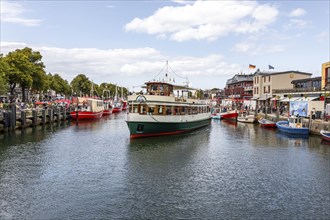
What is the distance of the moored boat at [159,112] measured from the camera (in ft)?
122

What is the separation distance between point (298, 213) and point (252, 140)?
24.8 m

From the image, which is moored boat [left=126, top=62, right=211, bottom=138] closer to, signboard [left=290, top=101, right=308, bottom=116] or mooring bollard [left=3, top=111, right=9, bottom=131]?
mooring bollard [left=3, top=111, right=9, bottom=131]

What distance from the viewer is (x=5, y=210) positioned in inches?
603

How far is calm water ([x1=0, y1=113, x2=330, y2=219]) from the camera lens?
15633 millimetres

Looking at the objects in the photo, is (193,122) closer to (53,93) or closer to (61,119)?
(61,119)

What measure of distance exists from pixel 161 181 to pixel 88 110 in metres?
52.6

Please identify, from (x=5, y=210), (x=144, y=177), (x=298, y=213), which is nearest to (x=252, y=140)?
(x=144, y=177)

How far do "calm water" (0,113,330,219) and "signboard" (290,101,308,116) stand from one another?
1480 cm

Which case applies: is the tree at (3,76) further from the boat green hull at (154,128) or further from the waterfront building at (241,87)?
the waterfront building at (241,87)

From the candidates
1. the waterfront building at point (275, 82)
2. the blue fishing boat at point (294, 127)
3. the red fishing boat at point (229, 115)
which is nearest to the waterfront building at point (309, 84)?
the waterfront building at point (275, 82)

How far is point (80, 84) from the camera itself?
14350 centimetres

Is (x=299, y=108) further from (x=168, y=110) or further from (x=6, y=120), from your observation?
(x=6, y=120)

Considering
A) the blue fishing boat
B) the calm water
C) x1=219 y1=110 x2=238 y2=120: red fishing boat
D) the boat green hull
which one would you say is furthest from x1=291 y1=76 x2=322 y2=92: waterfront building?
the boat green hull

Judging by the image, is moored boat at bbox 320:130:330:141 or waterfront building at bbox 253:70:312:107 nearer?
moored boat at bbox 320:130:330:141
